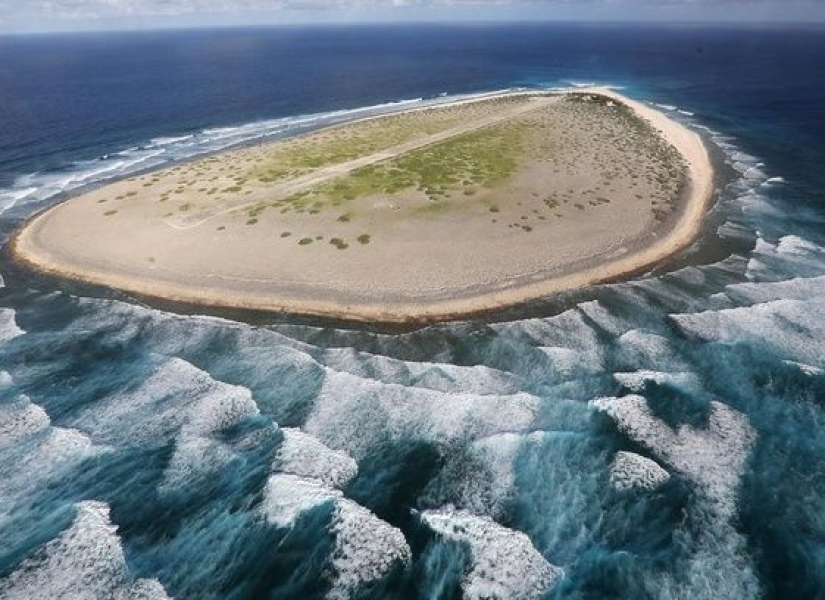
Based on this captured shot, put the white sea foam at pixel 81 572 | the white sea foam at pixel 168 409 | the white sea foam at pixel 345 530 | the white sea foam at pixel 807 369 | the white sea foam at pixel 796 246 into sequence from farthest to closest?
the white sea foam at pixel 796 246
the white sea foam at pixel 807 369
the white sea foam at pixel 168 409
the white sea foam at pixel 345 530
the white sea foam at pixel 81 572

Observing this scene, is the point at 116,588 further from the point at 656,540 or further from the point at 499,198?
the point at 499,198

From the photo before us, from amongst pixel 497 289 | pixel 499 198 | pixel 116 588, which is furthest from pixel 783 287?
pixel 116 588

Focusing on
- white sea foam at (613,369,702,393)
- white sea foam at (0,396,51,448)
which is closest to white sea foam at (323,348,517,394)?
white sea foam at (613,369,702,393)

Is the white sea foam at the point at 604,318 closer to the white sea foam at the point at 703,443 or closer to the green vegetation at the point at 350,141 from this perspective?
the white sea foam at the point at 703,443

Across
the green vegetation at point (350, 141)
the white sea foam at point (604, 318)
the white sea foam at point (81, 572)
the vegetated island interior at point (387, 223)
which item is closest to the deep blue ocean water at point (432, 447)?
the white sea foam at point (81, 572)

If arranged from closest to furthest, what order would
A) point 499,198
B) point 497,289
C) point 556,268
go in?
point 497,289
point 556,268
point 499,198

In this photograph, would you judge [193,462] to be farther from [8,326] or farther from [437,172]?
[437,172]

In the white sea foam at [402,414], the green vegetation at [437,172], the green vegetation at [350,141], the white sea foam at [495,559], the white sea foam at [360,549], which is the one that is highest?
the white sea foam at [495,559]
